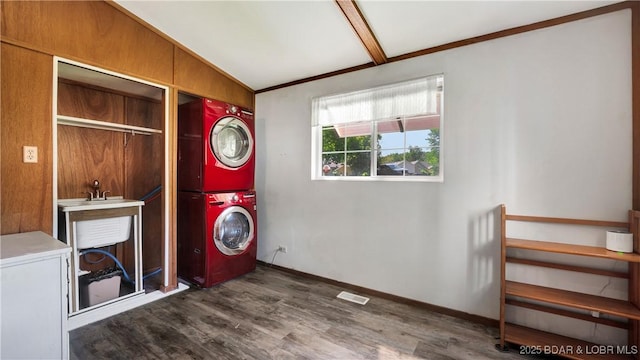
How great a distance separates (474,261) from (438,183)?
685 mm

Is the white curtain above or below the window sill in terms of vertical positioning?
above

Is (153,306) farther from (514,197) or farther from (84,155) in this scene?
(514,197)

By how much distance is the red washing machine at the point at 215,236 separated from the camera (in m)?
2.59

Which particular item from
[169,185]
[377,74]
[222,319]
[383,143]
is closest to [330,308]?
[222,319]

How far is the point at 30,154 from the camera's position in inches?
69.1

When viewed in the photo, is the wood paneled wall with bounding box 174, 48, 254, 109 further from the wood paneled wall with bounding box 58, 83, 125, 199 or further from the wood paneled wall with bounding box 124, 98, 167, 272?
the wood paneled wall with bounding box 58, 83, 125, 199

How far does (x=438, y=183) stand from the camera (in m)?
2.21

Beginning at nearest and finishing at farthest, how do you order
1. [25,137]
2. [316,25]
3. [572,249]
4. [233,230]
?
[572,249] → [25,137] → [316,25] → [233,230]

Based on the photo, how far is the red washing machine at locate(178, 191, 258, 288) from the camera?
8.50 ft

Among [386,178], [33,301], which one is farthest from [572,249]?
[33,301]

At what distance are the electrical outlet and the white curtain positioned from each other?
7.42 feet

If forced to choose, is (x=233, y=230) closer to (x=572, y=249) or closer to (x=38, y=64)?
(x=38, y=64)

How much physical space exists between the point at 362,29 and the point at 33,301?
8.44 feet

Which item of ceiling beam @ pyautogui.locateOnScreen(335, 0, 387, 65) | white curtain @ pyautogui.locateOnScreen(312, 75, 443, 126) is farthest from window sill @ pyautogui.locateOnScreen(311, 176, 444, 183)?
ceiling beam @ pyautogui.locateOnScreen(335, 0, 387, 65)
